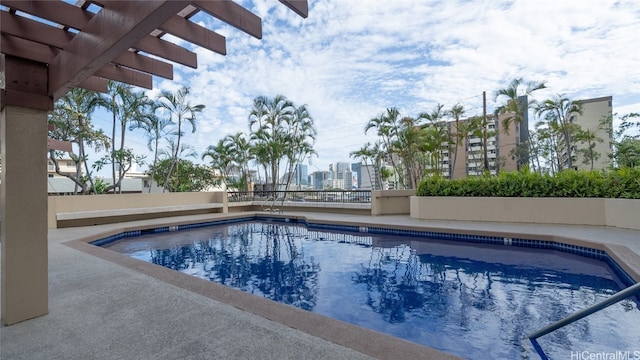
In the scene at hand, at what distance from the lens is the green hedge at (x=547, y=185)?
6945 mm

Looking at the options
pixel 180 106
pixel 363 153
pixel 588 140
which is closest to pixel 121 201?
pixel 180 106

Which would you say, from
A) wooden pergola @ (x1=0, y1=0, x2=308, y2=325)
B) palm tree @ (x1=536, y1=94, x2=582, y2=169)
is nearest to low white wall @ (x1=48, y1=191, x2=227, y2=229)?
wooden pergola @ (x1=0, y1=0, x2=308, y2=325)

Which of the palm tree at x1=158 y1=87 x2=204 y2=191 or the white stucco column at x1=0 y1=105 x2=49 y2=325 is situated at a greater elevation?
the palm tree at x1=158 y1=87 x2=204 y2=191

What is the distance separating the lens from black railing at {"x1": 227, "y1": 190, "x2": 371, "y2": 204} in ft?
39.9

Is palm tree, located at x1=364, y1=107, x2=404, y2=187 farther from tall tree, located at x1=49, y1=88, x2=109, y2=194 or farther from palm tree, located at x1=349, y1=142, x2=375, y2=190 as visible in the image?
tall tree, located at x1=49, y1=88, x2=109, y2=194

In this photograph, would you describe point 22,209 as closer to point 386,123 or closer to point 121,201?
point 121,201

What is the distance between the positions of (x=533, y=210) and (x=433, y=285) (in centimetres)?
542

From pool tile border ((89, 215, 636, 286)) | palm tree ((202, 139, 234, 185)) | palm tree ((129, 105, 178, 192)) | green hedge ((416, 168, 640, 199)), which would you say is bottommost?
pool tile border ((89, 215, 636, 286))

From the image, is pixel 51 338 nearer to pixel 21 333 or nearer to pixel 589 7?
pixel 21 333

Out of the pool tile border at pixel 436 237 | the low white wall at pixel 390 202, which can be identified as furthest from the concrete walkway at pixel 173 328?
the low white wall at pixel 390 202

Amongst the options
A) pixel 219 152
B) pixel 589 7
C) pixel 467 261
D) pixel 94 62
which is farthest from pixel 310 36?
pixel 219 152

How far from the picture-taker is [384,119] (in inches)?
606

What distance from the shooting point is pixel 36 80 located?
2.59 metres

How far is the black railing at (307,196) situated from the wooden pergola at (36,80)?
9.92 meters
